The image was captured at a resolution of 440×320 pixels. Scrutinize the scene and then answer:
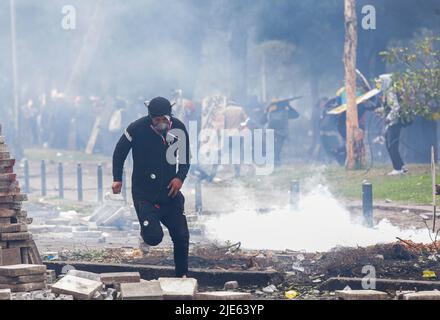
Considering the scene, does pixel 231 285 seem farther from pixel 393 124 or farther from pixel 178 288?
pixel 393 124

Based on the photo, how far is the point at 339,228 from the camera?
15539 mm

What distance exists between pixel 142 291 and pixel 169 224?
1.47 m

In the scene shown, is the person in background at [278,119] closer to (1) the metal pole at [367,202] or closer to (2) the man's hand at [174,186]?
(1) the metal pole at [367,202]

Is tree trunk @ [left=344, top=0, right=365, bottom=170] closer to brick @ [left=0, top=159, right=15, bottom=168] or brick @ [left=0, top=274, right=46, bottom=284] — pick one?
brick @ [left=0, top=159, right=15, bottom=168]

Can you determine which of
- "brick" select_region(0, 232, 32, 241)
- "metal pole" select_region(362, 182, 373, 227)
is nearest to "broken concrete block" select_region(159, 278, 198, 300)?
"brick" select_region(0, 232, 32, 241)

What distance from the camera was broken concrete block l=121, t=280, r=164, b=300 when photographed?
29.4 feet

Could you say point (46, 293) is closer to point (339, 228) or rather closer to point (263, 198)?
point (339, 228)

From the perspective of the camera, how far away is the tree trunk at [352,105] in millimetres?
24312

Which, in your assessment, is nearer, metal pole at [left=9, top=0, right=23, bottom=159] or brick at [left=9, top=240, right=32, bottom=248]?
brick at [left=9, top=240, right=32, bottom=248]

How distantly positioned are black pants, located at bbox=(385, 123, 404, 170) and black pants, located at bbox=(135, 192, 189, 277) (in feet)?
39.3

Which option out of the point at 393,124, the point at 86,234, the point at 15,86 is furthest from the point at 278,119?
the point at 86,234

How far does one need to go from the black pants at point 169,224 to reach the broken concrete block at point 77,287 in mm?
1018

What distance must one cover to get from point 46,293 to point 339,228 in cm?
685

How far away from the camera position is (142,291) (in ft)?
29.8
